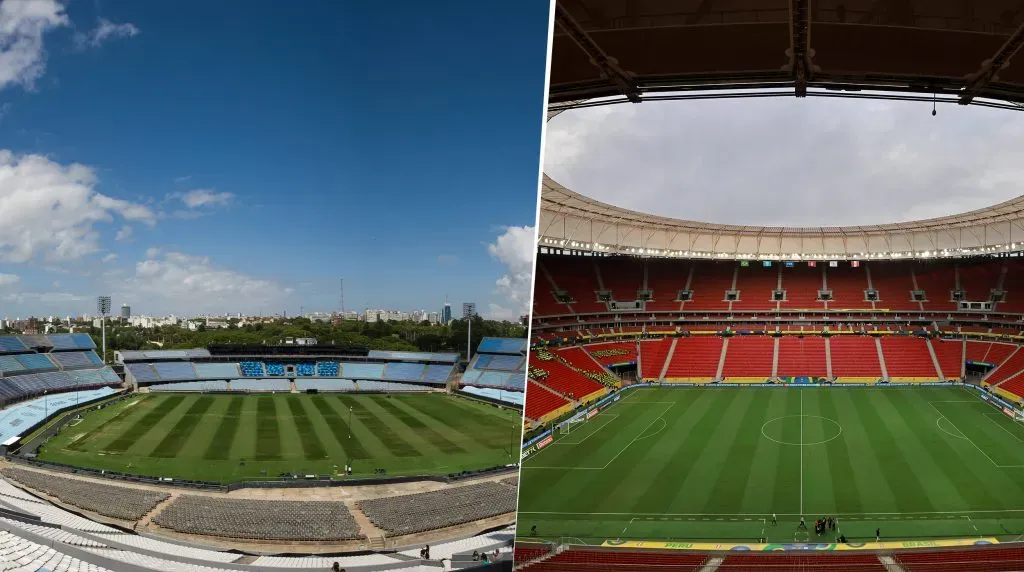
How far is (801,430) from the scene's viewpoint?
10.6m

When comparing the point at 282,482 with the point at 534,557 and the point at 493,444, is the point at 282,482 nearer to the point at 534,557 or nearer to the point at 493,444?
the point at 493,444

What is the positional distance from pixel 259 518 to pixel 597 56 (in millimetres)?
7546

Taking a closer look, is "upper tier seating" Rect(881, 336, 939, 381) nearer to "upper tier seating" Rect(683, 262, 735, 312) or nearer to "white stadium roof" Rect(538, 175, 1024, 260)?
"white stadium roof" Rect(538, 175, 1024, 260)

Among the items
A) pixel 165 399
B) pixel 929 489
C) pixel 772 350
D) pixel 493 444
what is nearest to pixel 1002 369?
pixel 772 350

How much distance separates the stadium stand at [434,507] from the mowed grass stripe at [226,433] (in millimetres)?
6105

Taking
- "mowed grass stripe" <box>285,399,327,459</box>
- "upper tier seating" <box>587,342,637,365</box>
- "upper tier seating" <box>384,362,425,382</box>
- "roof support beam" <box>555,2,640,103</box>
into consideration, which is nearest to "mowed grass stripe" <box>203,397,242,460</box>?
"mowed grass stripe" <box>285,399,327,459</box>

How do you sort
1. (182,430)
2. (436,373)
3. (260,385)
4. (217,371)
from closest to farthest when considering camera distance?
(182,430)
(260,385)
(217,371)
(436,373)

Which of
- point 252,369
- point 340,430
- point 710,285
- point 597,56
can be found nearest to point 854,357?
point 710,285

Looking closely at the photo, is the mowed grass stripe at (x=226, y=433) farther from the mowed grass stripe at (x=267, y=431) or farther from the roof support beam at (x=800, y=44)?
the roof support beam at (x=800, y=44)

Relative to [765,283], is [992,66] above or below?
below

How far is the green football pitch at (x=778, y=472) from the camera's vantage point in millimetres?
6156

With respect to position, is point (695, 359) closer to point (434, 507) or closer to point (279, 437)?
point (434, 507)

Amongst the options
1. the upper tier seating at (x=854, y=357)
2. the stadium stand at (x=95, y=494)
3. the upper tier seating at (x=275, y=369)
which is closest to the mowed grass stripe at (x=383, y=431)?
the upper tier seating at (x=275, y=369)

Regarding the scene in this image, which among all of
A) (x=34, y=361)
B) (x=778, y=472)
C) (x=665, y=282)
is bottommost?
(x=778, y=472)
